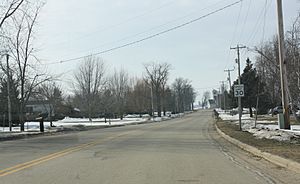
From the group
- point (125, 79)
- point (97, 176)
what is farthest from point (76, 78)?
point (97, 176)

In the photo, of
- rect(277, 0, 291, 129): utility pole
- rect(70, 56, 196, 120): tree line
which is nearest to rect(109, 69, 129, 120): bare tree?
rect(70, 56, 196, 120): tree line

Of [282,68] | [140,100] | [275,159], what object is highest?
[140,100]

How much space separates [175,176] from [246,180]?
5.58ft

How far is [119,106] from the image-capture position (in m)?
90.1

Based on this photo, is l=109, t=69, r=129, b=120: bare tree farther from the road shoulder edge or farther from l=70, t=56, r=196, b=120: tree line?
the road shoulder edge

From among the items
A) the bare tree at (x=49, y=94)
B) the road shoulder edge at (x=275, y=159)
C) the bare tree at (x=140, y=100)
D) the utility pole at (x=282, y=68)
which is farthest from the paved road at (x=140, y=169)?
the bare tree at (x=140, y=100)

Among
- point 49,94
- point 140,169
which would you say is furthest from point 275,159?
point 49,94

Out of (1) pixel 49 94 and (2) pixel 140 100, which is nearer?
(1) pixel 49 94

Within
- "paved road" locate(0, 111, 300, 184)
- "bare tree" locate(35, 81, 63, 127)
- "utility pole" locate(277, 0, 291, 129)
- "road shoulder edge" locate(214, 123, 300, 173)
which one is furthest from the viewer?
"bare tree" locate(35, 81, 63, 127)

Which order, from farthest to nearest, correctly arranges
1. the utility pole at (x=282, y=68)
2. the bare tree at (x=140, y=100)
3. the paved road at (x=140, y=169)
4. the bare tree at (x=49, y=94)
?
the bare tree at (x=140, y=100) → the bare tree at (x=49, y=94) → the utility pole at (x=282, y=68) → the paved road at (x=140, y=169)

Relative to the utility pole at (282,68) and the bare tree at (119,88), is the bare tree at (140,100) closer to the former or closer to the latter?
the bare tree at (119,88)

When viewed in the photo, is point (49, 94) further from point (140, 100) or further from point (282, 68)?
point (140, 100)

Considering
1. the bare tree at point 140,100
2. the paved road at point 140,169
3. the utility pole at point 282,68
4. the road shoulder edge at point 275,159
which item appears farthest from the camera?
the bare tree at point 140,100

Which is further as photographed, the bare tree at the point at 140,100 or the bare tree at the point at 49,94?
the bare tree at the point at 140,100
